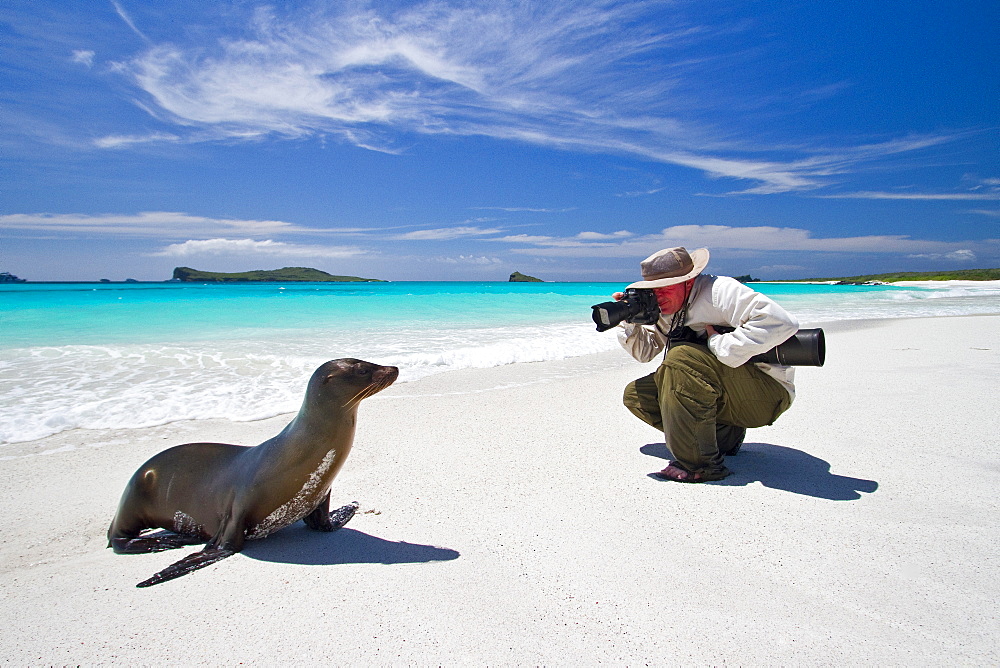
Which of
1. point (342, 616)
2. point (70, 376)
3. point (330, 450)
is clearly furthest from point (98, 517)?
point (70, 376)

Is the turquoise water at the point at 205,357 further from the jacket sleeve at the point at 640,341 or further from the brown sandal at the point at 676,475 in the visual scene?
the brown sandal at the point at 676,475

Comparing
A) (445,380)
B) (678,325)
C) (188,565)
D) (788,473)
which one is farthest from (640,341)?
(445,380)

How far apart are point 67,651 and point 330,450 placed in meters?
0.94

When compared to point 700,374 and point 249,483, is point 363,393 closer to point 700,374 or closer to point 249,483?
point 249,483

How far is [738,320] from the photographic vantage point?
2713mm

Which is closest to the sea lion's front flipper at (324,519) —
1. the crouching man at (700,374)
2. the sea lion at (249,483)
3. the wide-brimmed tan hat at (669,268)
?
the sea lion at (249,483)

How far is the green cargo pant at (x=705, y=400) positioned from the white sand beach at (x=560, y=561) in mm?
194

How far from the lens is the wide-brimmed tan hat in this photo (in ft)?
9.19

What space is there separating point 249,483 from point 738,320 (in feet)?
7.79

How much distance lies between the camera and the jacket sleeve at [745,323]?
Result: 8.43ft

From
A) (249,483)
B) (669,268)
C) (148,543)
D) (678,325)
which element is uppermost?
(669,268)

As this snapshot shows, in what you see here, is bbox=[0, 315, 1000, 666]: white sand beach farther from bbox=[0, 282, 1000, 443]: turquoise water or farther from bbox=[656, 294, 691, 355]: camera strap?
bbox=[0, 282, 1000, 443]: turquoise water

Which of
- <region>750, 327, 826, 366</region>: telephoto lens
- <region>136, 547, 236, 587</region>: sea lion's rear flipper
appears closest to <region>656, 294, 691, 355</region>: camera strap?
<region>750, 327, 826, 366</region>: telephoto lens

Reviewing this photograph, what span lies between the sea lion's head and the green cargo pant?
160 cm
